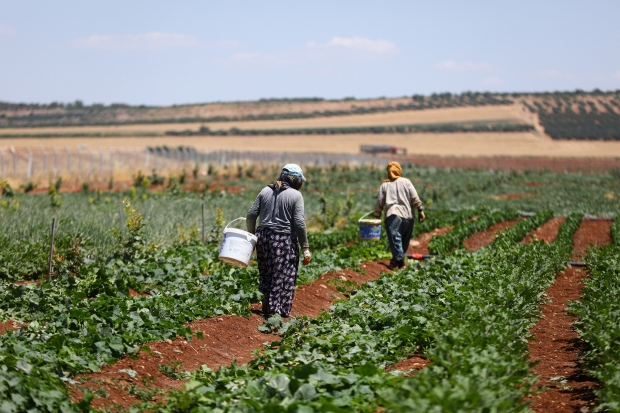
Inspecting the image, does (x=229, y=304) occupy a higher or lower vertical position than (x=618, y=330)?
lower

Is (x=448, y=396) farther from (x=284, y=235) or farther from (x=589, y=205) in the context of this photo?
(x=589, y=205)

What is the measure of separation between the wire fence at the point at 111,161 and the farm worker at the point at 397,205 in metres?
20.0

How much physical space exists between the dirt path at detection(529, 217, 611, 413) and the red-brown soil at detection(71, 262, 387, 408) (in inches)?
104

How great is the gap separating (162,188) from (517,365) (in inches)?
1018

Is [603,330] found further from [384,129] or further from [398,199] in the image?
[384,129]

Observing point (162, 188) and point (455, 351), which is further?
point (162, 188)

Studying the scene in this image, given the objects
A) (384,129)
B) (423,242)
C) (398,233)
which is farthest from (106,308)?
(384,129)

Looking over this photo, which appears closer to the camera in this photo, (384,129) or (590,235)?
(590,235)

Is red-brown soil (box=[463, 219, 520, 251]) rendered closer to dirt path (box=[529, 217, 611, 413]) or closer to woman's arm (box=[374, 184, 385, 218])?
dirt path (box=[529, 217, 611, 413])

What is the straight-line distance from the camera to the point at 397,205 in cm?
1247

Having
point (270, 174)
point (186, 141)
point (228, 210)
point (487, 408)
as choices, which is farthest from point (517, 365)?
point (186, 141)

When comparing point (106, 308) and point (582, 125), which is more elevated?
point (582, 125)

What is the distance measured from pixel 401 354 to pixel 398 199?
550cm

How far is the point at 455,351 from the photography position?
5867mm
